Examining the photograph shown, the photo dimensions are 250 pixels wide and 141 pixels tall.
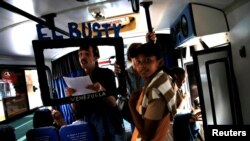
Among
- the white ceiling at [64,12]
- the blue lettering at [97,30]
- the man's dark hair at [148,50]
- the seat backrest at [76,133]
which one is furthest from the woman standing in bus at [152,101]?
the white ceiling at [64,12]

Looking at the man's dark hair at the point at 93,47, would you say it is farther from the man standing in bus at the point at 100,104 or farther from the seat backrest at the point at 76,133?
the seat backrest at the point at 76,133

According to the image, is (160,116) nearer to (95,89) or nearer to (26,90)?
(95,89)

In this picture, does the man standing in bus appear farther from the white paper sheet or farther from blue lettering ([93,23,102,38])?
blue lettering ([93,23,102,38])

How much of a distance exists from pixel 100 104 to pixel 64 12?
114 centimetres

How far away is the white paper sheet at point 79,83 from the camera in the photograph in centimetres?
216

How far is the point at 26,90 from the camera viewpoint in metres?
5.29

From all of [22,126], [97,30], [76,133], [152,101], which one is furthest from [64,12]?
[22,126]

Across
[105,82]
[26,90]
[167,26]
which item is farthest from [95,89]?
[26,90]

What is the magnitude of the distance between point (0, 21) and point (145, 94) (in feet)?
6.29

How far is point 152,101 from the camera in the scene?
1657 millimetres

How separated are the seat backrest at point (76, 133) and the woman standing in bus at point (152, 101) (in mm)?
813

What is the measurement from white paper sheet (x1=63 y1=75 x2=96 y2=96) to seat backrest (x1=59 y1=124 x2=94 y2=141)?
0.46 m

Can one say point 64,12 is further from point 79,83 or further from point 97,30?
point 79,83

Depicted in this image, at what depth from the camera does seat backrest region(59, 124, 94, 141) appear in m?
2.53
